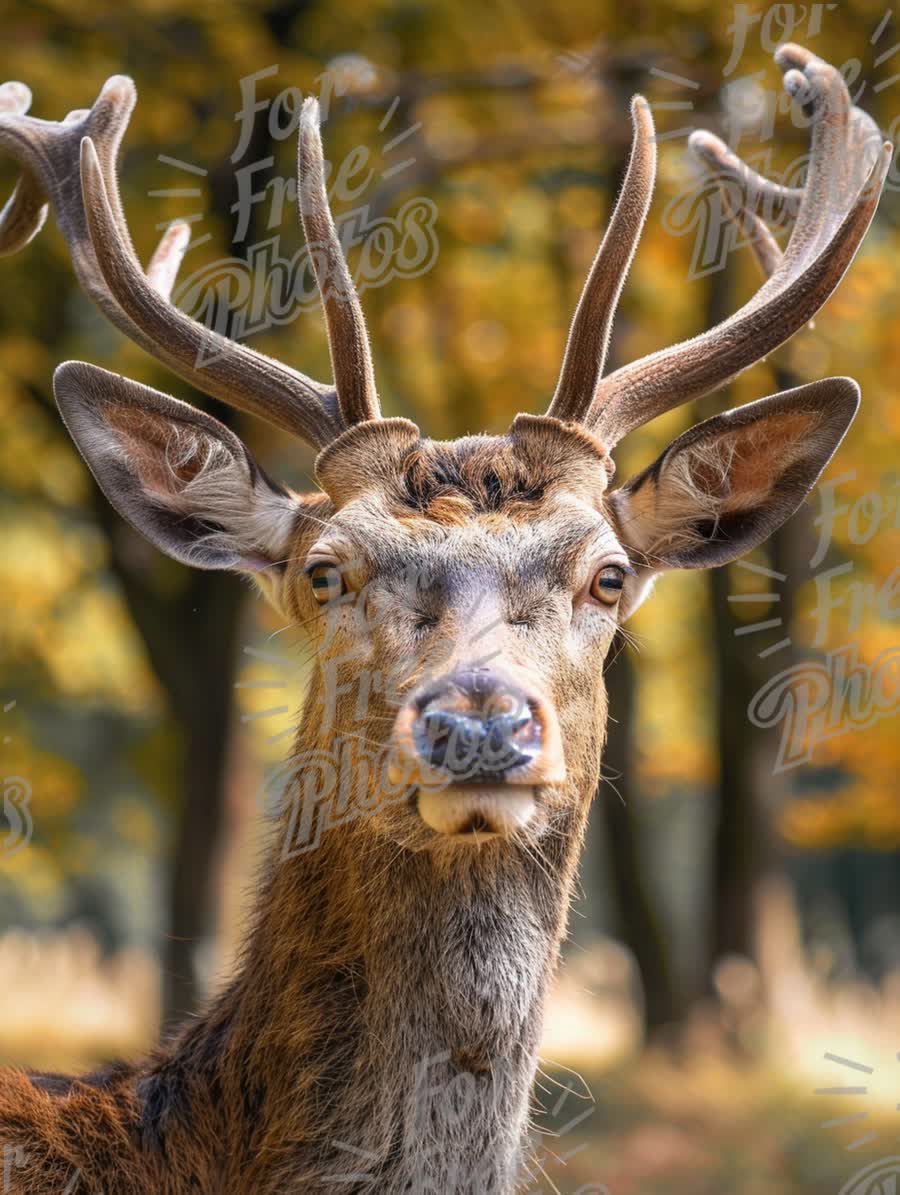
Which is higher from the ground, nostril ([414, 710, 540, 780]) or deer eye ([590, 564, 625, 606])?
deer eye ([590, 564, 625, 606])

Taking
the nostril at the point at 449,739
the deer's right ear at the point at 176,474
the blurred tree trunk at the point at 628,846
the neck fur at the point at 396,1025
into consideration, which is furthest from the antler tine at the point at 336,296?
the blurred tree trunk at the point at 628,846

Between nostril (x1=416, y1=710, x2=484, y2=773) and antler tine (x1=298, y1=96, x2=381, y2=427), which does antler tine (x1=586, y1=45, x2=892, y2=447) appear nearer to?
antler tine (x1=298, y1=96, x2=381, y2=427)

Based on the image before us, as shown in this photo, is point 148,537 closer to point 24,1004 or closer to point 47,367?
point 47,367

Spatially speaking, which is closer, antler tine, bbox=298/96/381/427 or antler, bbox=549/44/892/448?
antler tine, bbox=298/96/381/427

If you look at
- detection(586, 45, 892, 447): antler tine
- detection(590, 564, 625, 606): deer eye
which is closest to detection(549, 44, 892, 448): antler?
detection(586, 45, 892, 447): antler tine

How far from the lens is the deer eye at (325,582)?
4.50 m

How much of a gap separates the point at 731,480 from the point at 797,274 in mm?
661

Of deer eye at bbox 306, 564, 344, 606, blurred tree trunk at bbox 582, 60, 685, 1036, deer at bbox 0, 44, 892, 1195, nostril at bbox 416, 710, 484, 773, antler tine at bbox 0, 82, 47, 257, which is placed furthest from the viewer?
blurred tree trunk at bbox 582, 60, 685, 1036

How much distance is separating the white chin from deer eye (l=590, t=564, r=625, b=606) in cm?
79

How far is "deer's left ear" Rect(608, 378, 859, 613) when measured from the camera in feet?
16.6

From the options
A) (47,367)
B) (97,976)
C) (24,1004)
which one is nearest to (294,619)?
(47,367)

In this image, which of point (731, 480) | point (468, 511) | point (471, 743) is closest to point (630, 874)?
point (731, 480)

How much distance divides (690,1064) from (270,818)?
8.39 meters

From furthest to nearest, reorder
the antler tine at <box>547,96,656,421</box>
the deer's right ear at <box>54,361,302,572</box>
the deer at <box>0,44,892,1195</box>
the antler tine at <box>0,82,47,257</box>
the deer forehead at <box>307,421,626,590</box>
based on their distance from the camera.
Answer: the antler tine at <box>0,82,47,257</box>
the deer's right ear at <box>54,361,302,572</box>
the antler tine at <box>547,96,656,421</box>
the deer forehead at <box>307,421,626,590</box>
the deer at <box>0,44,892,1195</box>
